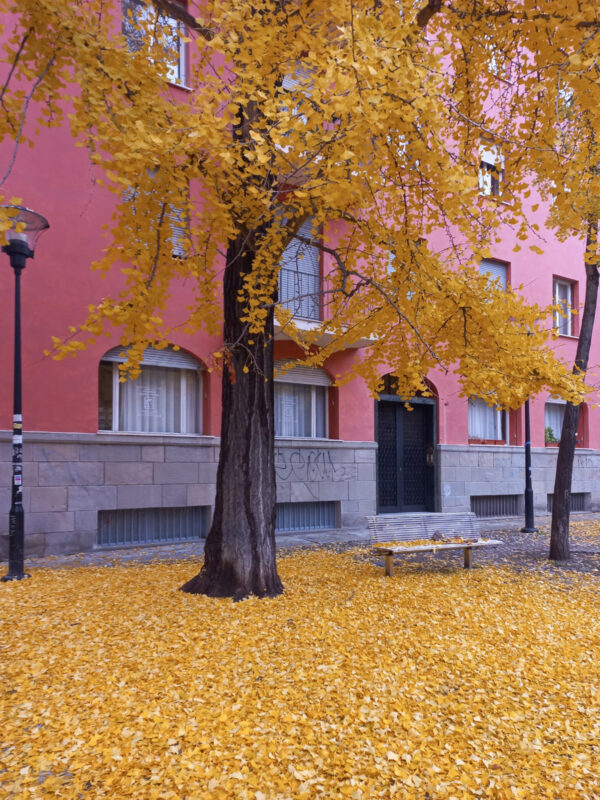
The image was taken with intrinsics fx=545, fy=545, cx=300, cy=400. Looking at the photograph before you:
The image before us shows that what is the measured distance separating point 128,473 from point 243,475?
13.2ft

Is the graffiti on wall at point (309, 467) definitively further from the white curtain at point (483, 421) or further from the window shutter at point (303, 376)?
the white curtain at point (483, 421)

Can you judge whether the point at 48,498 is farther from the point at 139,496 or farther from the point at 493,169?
the point at 493,169

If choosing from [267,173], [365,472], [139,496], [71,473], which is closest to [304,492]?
[365,472]

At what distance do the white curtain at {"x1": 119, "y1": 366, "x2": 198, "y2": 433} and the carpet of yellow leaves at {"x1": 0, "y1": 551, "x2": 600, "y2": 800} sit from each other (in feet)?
12.9

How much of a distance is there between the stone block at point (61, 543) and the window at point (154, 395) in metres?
1.84

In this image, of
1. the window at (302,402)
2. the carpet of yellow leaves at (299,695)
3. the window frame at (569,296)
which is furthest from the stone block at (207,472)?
the window frame at (569,296)

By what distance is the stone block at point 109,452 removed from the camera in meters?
8.87

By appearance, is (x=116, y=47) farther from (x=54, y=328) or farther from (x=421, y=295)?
(x=54, y=328)

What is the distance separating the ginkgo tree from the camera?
165 inches

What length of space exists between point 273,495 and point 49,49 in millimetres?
4578

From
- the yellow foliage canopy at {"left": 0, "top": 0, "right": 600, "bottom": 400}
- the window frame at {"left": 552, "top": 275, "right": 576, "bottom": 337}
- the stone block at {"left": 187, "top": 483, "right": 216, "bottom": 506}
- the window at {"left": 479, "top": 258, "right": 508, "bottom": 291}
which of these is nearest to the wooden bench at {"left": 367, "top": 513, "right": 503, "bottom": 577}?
the yellow foliage canopy at {"left": 0, "top": 0, "right": 600, "bottom": 400}

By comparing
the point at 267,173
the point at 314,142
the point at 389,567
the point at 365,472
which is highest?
the point at 267,173

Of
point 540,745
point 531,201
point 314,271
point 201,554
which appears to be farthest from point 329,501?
point 531,201

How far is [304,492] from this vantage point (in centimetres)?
1115
